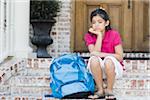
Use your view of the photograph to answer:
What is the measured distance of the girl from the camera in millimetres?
3773

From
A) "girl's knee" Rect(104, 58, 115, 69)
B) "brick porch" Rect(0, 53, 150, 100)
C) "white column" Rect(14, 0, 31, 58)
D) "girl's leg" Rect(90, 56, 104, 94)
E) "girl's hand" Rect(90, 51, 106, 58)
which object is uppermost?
"white column" Rect(14, 0, 31, 58)

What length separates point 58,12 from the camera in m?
5.99

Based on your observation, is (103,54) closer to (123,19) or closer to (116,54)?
(116,54)

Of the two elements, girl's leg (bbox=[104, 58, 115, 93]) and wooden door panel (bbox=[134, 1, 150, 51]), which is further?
wooden door panel (bbox=[134, 1, 150, 51])

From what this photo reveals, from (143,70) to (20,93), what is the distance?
5.09 ft

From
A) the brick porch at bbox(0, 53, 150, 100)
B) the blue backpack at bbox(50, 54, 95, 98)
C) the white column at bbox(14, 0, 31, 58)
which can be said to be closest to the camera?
the blue backpack at bbox(50, 54, 95, 98)

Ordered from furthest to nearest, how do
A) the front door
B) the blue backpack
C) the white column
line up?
the front door
the white column
the blue backpack

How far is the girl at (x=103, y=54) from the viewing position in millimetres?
3773

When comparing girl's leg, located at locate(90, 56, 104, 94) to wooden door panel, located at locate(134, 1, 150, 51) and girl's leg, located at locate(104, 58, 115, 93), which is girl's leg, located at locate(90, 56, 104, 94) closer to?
girl's leg, located at locate(104, 58, 115, 93)

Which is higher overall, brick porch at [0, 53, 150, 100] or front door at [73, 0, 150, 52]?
front door at [73, 0, 150, 52]

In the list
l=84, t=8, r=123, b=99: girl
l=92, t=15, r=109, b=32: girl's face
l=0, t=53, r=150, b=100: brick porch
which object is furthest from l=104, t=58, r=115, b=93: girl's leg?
l=92, t=15, r=109, b=32: girl's face

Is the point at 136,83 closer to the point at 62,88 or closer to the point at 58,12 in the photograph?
the point at 62,88

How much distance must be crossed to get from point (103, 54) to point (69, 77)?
1.36ft

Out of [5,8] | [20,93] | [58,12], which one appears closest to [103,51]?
[20,93]
